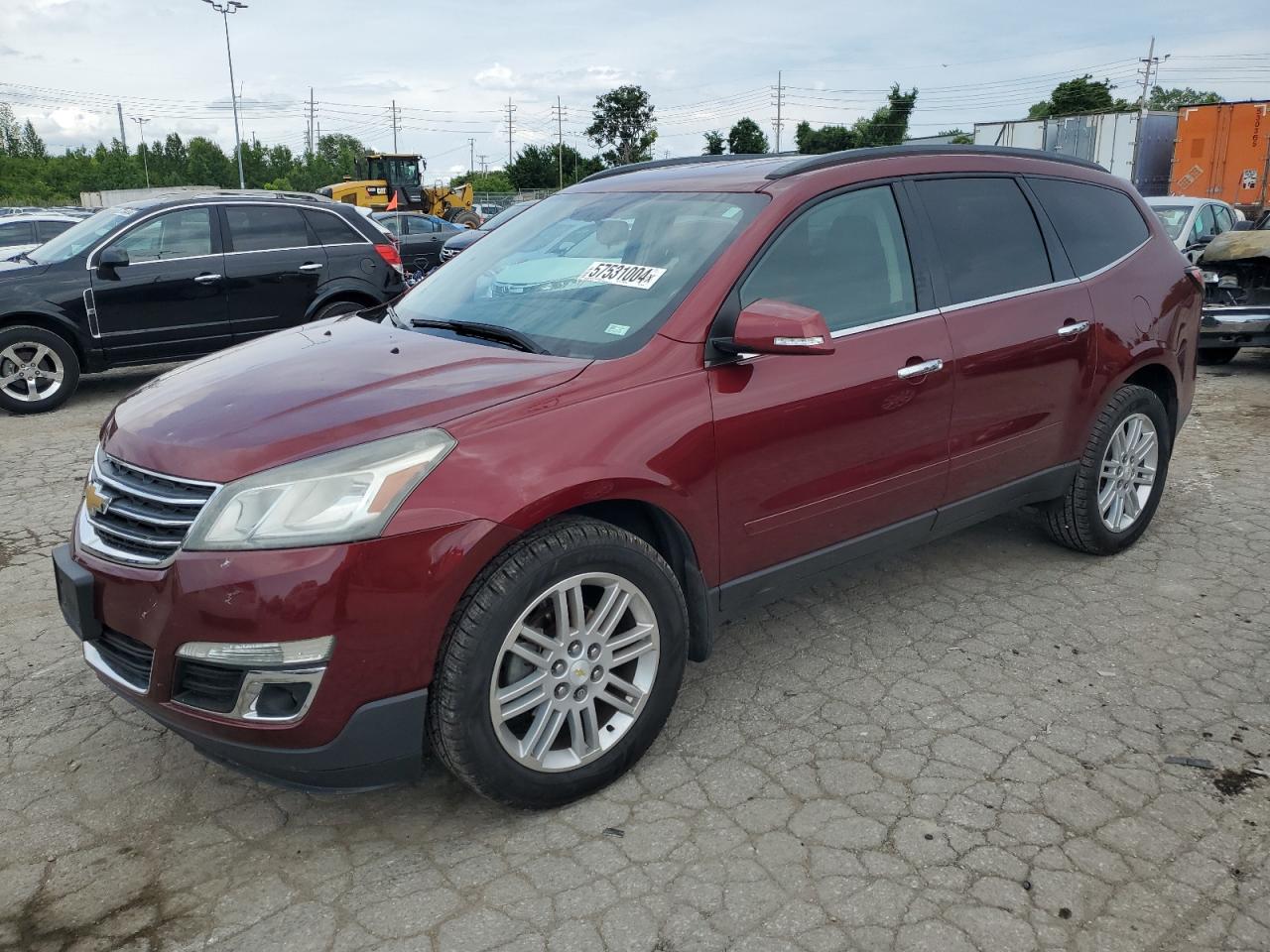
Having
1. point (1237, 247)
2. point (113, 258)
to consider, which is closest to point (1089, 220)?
point (1237, 247)

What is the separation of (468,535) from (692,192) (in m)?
1.68

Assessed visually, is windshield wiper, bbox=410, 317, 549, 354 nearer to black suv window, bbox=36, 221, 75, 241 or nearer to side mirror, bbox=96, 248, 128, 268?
side mirror, bbox=96, 248, 128, 268

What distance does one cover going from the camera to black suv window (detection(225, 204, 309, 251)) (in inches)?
344

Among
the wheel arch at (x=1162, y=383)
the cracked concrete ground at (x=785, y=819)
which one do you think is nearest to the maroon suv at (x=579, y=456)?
the cracked concrete ground at (x=785, y=819)

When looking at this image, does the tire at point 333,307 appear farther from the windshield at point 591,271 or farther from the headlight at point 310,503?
the headlight at point 310,503

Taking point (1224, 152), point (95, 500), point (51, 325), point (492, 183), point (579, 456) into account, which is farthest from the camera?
point (492, 183)

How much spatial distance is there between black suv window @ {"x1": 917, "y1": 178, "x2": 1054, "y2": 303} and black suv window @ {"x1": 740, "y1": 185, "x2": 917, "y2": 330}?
246 millimetres

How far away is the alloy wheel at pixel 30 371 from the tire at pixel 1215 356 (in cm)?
1089

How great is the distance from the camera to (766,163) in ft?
11.9

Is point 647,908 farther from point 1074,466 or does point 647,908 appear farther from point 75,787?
point 1074,466

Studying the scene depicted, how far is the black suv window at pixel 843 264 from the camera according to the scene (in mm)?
3250

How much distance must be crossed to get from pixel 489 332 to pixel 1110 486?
119 inches

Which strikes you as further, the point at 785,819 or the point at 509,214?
the point at 509,214

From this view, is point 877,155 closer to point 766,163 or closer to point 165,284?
point 766,163
